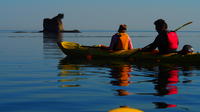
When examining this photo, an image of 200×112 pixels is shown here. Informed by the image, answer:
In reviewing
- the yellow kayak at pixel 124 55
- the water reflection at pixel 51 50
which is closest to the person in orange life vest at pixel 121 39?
the yellow kayak at pixel 124 55

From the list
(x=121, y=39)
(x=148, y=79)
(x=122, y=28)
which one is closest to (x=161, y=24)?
(x=122, y=28)

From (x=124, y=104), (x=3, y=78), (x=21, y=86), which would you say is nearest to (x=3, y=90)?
(x=21, y=86)

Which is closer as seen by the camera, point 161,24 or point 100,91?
point 100,91

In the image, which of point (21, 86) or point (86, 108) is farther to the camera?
point (21, 86)

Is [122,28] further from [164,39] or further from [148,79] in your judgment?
[148,79]

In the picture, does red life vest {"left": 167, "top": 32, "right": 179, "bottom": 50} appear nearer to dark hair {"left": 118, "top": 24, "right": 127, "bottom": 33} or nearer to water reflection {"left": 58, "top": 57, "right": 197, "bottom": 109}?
water reflection {"left": 58, "top": 57, "right": 197, "bottom": 109}

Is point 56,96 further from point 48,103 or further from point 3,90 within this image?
point 3,90

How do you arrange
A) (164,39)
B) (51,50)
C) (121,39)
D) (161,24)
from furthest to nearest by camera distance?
1. (51,50)
2. (121,39)
3. (164,39)
4. (161,24)

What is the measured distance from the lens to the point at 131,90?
7996 millimetres

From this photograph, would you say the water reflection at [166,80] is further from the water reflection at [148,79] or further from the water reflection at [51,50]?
the water reflection at [51,50]

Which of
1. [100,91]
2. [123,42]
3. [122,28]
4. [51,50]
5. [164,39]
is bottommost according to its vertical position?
[100,91]

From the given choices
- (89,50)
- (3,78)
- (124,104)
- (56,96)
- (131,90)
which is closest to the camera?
(124,104)

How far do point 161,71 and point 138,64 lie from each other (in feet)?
7.51

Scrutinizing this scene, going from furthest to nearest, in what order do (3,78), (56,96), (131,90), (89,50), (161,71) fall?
(89,50), (161,71), (3,78), (131,90), (56,96)
